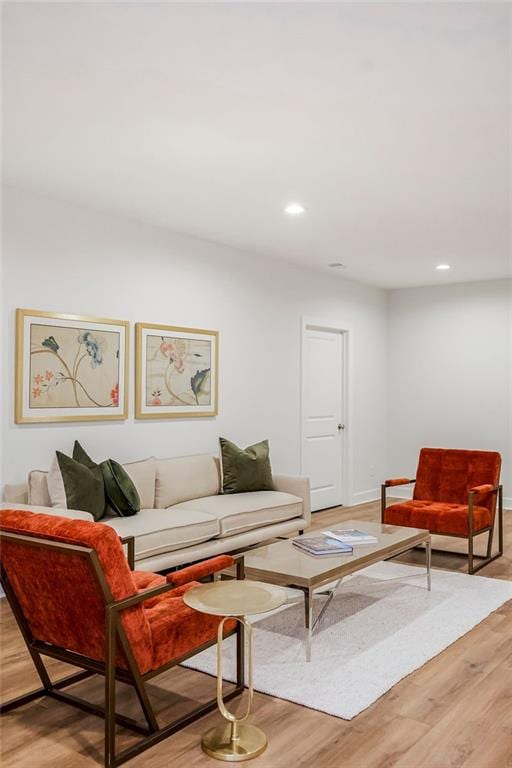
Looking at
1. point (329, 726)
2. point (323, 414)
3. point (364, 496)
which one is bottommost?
point (329, 726)

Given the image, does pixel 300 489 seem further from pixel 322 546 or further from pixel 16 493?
pixel 16 493

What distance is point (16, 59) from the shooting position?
262 centimetres

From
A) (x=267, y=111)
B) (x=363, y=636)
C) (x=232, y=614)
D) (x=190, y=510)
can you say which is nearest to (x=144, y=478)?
(x=190, y=510)

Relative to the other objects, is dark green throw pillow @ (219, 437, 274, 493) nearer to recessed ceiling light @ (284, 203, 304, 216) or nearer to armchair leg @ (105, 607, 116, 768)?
recessed ceiling light @ (284, 203, 304, 216)

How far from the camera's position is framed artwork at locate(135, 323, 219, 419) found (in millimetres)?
5184

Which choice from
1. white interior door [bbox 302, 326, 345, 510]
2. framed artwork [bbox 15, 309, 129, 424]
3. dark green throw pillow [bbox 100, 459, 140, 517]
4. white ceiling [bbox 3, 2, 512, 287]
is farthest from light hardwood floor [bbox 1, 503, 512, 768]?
white interior door [bbox 302, 326, 345, 510]

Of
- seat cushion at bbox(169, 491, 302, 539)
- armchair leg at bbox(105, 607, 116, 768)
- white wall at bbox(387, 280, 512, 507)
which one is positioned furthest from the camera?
white wall at bbox(387, 280, 512, 507)

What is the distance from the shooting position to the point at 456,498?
541 centimetres

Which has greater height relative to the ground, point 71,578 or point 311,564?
point 71,578

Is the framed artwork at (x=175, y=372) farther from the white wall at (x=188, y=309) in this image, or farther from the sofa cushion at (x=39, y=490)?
the sofa cushion at (x=39, y=490)

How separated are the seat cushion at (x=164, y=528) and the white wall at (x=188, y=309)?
709 millimetres

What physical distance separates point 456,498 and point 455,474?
0.64 ft

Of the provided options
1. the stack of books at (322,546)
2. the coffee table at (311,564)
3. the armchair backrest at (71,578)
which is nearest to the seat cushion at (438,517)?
the coffee table at (311,564)

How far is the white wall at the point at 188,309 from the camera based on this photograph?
4387mm
